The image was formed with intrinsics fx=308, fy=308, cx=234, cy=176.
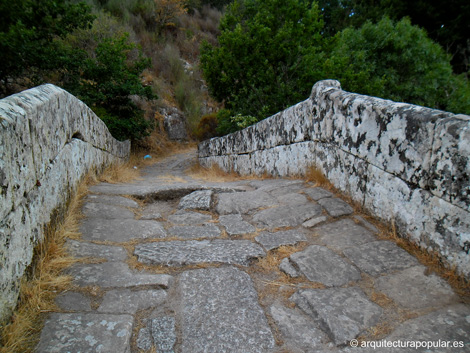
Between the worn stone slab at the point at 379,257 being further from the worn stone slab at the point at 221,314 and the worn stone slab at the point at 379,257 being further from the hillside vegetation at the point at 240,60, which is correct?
the hillside vegetation at the point at 240,60

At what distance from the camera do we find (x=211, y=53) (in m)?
9.19

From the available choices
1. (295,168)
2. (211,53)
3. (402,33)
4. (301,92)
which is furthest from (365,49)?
(295,168)

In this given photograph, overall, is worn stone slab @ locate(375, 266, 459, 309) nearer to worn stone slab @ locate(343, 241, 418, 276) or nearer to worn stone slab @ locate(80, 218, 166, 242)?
worn stone slab @ locate(343, 241, 418, 276)

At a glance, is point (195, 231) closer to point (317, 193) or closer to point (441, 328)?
point (317, 193)

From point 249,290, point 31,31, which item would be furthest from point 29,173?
point 31,31

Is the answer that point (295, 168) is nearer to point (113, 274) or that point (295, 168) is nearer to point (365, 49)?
point (113, 274)

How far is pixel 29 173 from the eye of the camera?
1.70 metres

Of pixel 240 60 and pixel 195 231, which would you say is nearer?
pixel 195 231

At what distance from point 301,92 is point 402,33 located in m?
6.33

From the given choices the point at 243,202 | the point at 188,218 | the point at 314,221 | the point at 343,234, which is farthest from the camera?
the point at 243,202

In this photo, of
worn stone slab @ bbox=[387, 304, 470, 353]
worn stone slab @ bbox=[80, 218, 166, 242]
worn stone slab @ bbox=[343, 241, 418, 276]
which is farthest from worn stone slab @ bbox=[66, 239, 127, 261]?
worn stone slab @ bbox=[387, 304, 470, 353]

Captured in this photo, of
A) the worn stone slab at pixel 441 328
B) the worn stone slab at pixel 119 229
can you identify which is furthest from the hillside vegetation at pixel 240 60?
the worn stone slab at pixel 441 328

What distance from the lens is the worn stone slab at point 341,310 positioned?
140 centimetres

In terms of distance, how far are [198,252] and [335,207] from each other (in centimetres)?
130
